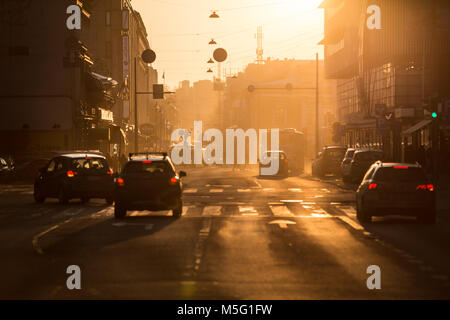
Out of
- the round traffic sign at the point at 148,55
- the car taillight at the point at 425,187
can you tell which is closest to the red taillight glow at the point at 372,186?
the car taillight at the point at 425,187

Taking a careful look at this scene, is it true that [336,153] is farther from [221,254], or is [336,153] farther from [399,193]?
[221,254]

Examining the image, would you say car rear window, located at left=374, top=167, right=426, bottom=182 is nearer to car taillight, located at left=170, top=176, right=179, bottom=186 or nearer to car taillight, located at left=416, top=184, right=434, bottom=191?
car taillight, located at left=416, top=184, right=434, bottom=191

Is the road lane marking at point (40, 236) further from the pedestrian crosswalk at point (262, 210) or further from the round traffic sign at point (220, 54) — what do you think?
the round traffic sign at point (220, 54)

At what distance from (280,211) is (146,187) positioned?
462cm

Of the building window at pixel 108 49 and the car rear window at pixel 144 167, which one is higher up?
the building window at pixel 108 49

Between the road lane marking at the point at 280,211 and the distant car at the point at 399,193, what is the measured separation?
3.24 m

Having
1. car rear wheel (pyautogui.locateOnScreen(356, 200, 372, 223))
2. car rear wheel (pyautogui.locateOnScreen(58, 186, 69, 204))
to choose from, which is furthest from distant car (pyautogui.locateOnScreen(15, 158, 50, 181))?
car rear wheel (pyautogui.locateOnScreen(356, 200, 372, 223))

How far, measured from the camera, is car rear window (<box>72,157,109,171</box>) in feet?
92.3

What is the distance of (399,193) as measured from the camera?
800 inches

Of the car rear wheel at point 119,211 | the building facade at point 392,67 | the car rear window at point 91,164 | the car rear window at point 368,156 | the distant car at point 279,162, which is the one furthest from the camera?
the distant car at point 279,162

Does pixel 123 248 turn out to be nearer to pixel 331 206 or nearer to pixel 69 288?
pixel 69 288

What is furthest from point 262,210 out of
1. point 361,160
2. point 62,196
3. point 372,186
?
point 361,160

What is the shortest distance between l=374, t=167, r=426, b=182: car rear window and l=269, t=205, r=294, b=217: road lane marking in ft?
11.3

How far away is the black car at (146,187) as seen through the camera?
72.2ft
